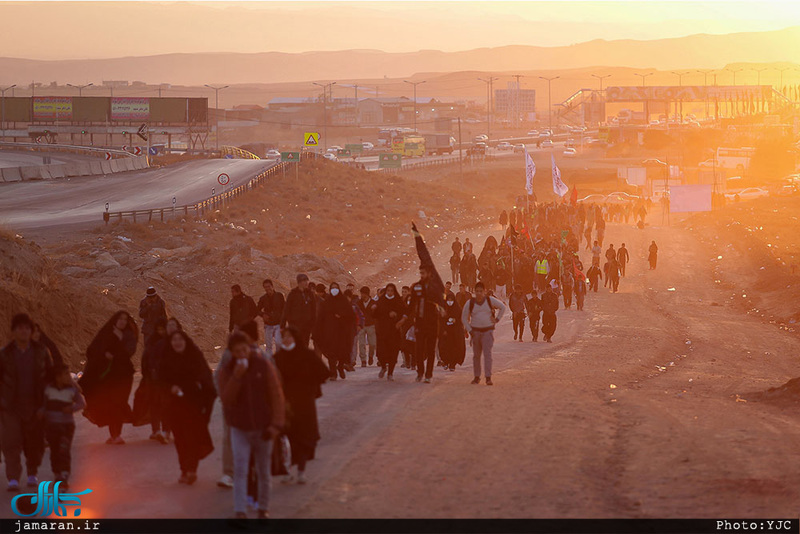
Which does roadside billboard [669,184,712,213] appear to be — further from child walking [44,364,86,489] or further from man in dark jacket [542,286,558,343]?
child walking [44,364,86,489]

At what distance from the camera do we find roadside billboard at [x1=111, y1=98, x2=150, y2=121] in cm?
9106

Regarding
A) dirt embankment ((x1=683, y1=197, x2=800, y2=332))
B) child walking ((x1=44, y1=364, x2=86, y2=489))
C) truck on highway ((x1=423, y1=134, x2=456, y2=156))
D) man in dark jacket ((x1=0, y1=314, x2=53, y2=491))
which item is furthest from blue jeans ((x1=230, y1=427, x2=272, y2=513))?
truck on highway ((x1=423, y1=134, x2=456, y2=156))

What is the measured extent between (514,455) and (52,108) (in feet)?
291

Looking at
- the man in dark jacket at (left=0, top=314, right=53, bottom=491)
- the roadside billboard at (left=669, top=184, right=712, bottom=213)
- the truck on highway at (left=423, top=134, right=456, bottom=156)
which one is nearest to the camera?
the man in dark jacket at (left=0, top=314, right=53, bottom=491)

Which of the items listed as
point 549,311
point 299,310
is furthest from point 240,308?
point 549,311

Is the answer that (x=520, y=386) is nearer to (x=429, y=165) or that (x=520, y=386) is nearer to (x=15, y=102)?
(x=429, y=165)

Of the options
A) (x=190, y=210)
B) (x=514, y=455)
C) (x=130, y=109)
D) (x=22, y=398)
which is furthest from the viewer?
(x=130, y=109)

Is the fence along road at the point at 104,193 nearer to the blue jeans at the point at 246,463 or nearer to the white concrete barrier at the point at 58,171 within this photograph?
the white concrete barrier at the point at 58,171

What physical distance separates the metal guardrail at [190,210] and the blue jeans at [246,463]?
32.0 m

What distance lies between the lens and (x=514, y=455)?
1091cm

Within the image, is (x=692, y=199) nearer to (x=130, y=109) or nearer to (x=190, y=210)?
(x=190, y=210)

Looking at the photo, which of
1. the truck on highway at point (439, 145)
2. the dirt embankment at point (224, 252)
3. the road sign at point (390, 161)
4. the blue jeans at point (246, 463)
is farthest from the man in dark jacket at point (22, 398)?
the truck on highway at point (439, 145)

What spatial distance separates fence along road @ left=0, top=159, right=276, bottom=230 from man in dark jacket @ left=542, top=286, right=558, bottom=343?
22638 millimetres
